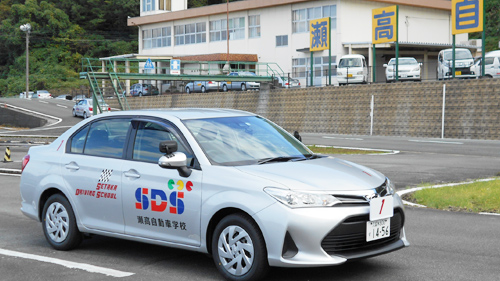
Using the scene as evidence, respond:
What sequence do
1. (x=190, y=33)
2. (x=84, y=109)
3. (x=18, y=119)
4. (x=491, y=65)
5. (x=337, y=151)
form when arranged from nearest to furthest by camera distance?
(x=337, y=151)
(x=491, y=65)
(x=84, y=109)
(x=18, y=119)
(x=190, y=33)

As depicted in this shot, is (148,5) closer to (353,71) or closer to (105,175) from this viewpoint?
(353,71)

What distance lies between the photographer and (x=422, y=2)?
5881cm

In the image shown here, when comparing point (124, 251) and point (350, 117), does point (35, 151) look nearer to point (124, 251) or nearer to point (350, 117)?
point (124, 251)

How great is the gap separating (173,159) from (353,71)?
35.6 meters

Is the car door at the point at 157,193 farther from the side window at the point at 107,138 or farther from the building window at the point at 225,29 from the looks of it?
the building window at the point at 225,29

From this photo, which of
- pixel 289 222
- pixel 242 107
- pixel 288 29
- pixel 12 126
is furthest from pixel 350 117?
pixel 289 222

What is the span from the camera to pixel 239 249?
18.9 ft

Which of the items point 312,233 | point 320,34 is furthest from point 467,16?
point 312,233

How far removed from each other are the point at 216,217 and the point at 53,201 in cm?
247

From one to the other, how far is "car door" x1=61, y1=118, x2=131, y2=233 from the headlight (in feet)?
6.66

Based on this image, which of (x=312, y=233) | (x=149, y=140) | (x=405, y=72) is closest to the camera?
(x=312, y=233)

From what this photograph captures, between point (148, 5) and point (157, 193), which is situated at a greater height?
point (148, 5)

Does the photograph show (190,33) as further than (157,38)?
No

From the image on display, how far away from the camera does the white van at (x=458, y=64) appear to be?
3544cm
